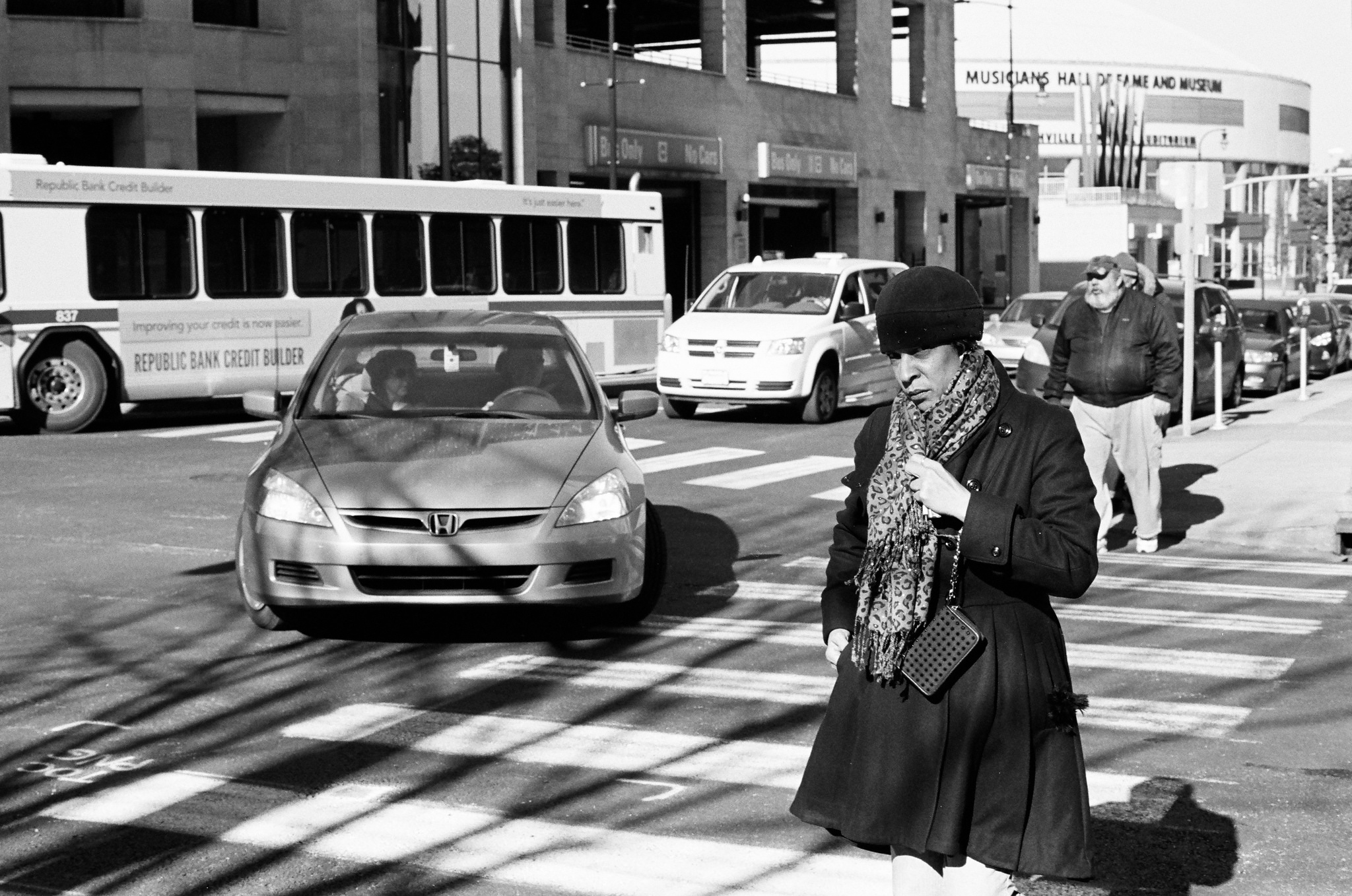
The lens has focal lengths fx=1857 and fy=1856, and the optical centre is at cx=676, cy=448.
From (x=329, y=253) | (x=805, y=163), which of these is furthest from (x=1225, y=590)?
(x=805, y=163)

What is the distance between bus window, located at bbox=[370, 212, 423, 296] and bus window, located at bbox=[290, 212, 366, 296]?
220 millimetres

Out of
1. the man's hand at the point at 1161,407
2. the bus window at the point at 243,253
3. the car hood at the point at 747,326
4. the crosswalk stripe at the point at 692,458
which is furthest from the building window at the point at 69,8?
the man's hand at the point at 1161,407

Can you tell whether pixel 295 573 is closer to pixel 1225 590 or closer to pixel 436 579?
pixel 436 579

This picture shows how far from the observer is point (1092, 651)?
8.30m

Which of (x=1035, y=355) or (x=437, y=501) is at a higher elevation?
(x=1035, y=355)

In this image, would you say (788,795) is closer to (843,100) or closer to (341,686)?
(341,686)

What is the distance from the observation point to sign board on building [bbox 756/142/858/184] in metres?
52.9

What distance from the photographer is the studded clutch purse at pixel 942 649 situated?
3467 millimetres

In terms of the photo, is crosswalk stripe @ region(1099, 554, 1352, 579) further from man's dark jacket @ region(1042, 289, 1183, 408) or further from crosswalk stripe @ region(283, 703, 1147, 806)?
crosswalk stripe @ region(283, 703, 1147, 806)

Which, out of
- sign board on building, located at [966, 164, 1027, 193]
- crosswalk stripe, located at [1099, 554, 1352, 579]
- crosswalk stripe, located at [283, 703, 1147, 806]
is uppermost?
sign board on building, located at [966, 164, 1027, 193]

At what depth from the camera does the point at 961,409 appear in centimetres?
351

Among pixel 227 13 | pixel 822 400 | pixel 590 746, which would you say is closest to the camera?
pixel 590 746

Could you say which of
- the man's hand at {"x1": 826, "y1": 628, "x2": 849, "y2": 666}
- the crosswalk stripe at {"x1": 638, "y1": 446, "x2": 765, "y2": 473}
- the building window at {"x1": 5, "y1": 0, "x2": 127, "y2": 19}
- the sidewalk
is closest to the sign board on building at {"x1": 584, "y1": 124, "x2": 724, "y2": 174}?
the building window at {"x1": 5, "y1": 0, "x2": 127, "y2": 19}

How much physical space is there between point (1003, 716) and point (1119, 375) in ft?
24.7
